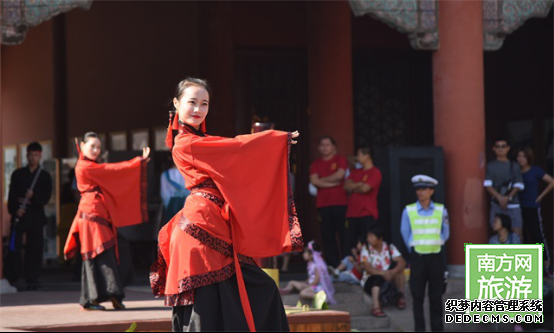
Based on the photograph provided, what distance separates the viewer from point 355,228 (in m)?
10.2

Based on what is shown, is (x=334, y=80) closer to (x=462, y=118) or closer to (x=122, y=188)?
(x=462, y=118)

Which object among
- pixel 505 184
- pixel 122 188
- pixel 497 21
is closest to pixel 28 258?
pixel 122 188

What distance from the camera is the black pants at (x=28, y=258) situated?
1034 cm

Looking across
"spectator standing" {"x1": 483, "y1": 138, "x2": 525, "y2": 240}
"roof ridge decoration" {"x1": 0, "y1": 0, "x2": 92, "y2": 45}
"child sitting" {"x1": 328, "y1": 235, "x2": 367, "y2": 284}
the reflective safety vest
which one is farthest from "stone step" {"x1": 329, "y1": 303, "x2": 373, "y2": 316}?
"roof ridge decoration" {"x1": 0, "y1": 0, "x2": 92, "y2": 45}

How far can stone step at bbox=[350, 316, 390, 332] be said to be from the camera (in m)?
9.36

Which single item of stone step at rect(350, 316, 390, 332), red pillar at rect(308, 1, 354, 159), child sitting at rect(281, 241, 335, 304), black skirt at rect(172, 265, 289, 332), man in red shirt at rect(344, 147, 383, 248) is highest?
red pillar at rect(308, 1, 354, 159)

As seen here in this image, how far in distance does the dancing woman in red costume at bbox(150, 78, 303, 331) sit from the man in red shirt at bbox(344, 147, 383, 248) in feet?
16.4

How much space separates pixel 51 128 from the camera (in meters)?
17.1

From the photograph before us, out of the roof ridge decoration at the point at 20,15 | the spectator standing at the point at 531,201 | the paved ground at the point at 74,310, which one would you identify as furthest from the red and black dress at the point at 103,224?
the spectator standing at the point at 531,201

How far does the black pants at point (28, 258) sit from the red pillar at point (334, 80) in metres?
3.91

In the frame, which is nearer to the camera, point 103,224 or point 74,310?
point 74,310

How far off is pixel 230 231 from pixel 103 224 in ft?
11.5

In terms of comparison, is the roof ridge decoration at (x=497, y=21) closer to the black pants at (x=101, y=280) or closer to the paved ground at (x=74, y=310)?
the paved ground at (x=74, y=310)

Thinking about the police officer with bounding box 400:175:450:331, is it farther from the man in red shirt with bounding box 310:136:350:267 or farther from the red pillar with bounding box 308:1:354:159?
the red pillar with bounding box 308:1:354:159
